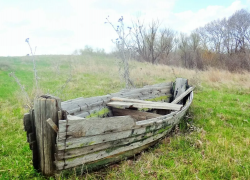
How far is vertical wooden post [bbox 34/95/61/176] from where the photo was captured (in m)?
2.22

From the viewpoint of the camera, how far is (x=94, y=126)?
2.31 meters

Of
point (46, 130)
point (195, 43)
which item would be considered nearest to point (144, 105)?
point (46, 130)

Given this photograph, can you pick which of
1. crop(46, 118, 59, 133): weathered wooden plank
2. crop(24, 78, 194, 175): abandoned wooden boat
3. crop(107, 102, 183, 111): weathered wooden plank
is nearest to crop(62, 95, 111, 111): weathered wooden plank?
crop(24, 78, 194, 175): abandoned wooden boat

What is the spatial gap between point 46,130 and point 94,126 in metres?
0.60

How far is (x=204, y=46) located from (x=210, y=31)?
18.0 feet

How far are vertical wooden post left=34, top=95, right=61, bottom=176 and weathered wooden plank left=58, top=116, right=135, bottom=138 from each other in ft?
0.79

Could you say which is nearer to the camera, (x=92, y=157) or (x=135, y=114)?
(x=92, y=157)

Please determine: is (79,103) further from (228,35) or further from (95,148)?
(228,35)

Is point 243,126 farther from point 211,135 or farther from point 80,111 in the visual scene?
Result: point 80,111

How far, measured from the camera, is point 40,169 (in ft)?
8.35

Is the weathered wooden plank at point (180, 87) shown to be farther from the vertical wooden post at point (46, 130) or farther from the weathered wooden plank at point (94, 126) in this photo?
the vertical wooden post at point (46, 130)

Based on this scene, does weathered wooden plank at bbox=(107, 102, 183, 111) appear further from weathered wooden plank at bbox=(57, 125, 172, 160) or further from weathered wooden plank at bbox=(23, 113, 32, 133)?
weathered wooden plank at bbox=(23, 113, 32, 133)

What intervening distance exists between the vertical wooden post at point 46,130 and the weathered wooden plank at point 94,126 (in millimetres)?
240

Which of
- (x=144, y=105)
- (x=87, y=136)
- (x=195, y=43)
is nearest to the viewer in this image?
(x=87, y=136)
